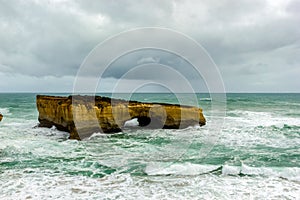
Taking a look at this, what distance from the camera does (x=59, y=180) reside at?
26.7 ft

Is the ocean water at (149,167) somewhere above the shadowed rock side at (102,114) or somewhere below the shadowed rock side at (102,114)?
below

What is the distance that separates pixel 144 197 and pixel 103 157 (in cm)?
439

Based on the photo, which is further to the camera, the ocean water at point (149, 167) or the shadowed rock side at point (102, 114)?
the shadowed rock side at point (102, 114)

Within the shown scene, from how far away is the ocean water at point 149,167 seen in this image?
24.1ft

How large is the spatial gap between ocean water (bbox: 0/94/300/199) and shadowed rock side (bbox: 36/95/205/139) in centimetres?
95

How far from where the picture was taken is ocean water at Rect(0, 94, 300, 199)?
734 cm

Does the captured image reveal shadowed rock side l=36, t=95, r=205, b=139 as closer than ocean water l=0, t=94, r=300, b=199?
No

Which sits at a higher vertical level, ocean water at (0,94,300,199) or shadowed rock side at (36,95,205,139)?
shadowed rock side at (36,95,205,139)

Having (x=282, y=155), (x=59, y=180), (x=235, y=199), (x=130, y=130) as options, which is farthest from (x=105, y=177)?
(x=130, y=130)

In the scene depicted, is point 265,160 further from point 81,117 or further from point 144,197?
point 81,117

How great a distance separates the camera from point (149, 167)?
9.45 meters

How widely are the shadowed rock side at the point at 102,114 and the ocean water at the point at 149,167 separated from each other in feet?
3.13

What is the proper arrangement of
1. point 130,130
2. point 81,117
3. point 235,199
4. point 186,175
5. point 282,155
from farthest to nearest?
point 130,130, point 81,117, point 282,155, point 186,175, point 235,199

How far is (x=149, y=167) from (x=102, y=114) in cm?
725
